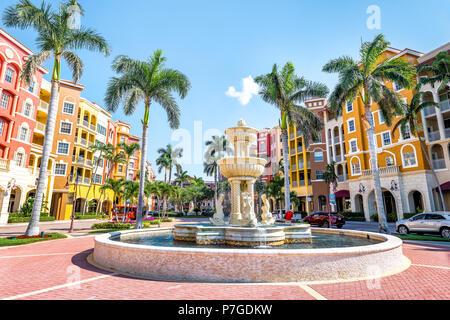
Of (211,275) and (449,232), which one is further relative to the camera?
(449,232)

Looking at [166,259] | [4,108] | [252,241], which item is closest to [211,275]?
[166,259]

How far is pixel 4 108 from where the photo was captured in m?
25.6

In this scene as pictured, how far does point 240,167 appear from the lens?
37.5 feet

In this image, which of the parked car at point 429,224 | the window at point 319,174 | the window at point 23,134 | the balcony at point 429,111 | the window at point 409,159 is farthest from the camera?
the window at point 319,174

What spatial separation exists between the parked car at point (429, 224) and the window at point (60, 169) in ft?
136

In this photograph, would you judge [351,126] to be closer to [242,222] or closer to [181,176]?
[242,222]

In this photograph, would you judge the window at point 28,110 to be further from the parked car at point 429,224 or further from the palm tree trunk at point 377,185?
the parked car at point 429,224

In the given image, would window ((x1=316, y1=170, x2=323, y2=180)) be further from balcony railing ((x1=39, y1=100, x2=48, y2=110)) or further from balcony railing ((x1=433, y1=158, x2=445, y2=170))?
balcony railing ((x1=39, y1=100, x2=48, y2=110))

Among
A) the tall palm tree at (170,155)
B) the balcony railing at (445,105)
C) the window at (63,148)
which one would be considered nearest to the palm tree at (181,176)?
the tall palm tree at (170,155)

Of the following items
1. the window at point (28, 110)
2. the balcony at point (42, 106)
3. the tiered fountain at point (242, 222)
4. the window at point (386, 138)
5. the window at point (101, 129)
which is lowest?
the tiered fountain at point (242, 222)

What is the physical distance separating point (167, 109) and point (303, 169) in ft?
114

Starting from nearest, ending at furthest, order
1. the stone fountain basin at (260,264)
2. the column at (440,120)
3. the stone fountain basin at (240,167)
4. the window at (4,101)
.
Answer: the stone fountain basin at (260,264)
the stone fountain basin at (240,167)
the window at (4,101)
the column at (440,120)

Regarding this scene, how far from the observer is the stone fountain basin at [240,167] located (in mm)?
11445
